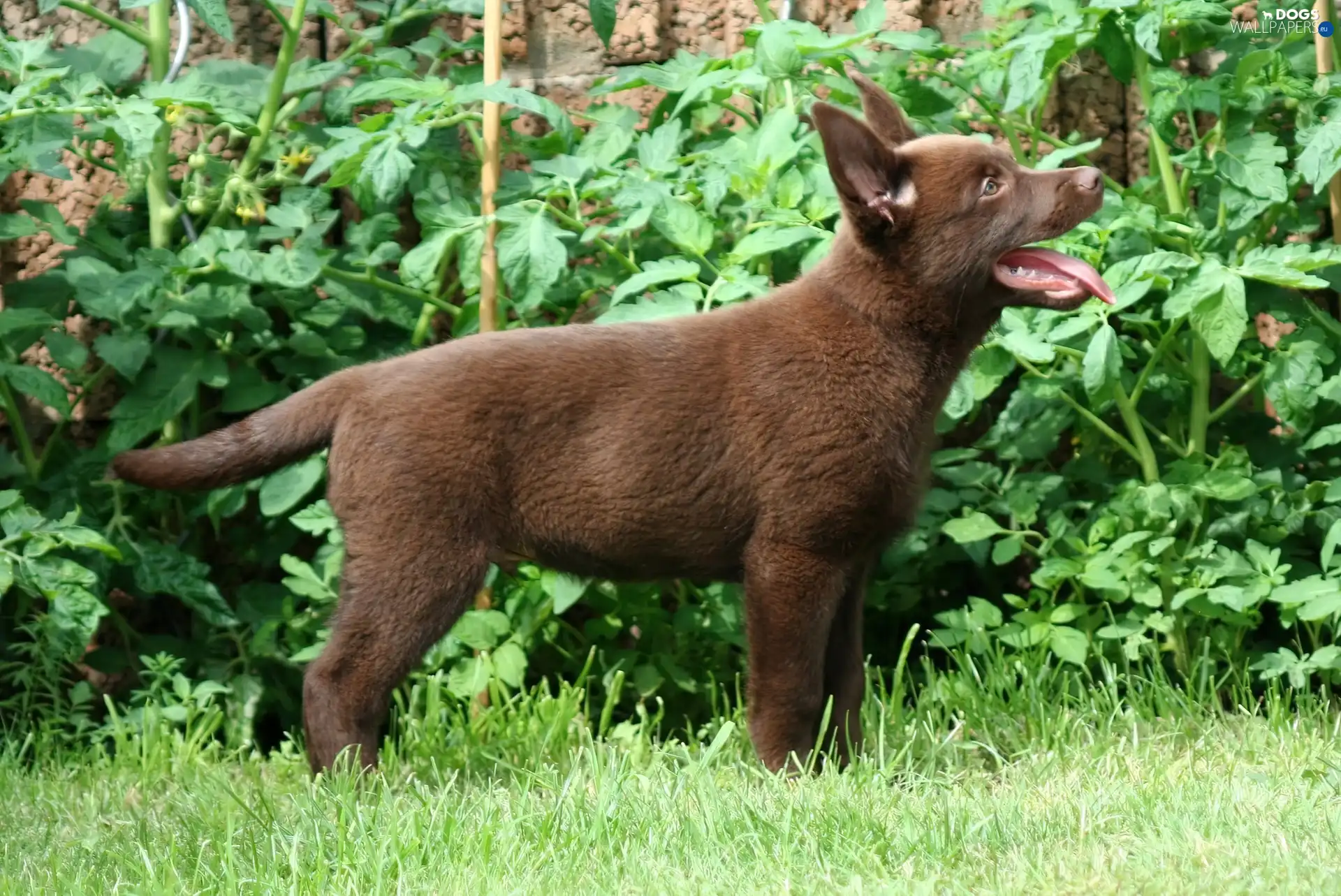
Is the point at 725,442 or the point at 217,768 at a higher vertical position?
the point at 725,442

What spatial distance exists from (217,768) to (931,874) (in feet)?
7.18

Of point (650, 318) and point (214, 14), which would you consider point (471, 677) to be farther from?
point (214, 14)

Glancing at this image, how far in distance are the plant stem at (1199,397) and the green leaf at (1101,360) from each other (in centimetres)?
58

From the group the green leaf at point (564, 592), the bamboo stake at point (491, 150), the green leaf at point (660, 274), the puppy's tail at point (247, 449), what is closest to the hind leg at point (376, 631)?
the puppy's tail at point (247, 449)

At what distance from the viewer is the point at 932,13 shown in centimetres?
496

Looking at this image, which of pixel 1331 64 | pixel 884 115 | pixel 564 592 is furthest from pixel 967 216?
pixel 1331 64

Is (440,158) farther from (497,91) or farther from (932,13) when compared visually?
(932,13)

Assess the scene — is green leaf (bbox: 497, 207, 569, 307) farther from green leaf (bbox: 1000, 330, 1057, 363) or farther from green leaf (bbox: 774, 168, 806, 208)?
green leaf (bbox: 1000, 330, 1057, 363)

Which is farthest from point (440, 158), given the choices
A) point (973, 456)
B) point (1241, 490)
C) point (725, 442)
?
point (1241, 490)

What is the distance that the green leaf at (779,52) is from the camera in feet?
13.3

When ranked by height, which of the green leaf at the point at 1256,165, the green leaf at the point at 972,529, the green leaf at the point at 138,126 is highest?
the green leaf at the point at 138,126

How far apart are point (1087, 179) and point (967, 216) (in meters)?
0.28

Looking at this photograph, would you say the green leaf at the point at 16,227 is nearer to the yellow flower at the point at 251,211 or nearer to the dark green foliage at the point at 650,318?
the dark green foliage at the point at 650,318

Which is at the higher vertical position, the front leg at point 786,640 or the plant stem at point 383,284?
the plant stem at point 383,284
